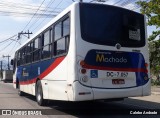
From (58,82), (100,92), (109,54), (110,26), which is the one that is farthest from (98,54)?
(58,82)

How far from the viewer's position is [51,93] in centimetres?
1120

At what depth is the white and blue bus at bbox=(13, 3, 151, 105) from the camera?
9305 mm

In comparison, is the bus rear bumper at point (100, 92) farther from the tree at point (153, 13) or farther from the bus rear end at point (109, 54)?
the tree at point (153, 13)

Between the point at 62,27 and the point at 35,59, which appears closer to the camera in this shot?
the point at 62,27

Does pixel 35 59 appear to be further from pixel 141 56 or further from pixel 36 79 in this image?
pixel 141 56

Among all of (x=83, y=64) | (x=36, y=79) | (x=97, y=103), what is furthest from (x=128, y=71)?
(x=36, y=79)

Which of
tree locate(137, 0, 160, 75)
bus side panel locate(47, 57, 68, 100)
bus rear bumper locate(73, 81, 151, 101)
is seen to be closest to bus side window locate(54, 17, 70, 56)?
bus side panel locate(47, 57, 68, 100)

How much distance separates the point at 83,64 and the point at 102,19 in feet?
5.03

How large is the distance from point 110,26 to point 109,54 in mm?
859

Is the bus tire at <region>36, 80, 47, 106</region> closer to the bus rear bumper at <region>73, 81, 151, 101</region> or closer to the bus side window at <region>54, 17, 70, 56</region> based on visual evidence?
the bus side window at <region>54, 17, 70, 56</region>

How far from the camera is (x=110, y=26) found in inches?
392

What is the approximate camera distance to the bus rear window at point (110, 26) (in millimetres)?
9625

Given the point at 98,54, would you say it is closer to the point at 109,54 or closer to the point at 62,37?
the point at 109,54

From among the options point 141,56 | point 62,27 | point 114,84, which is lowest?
point 114,84
